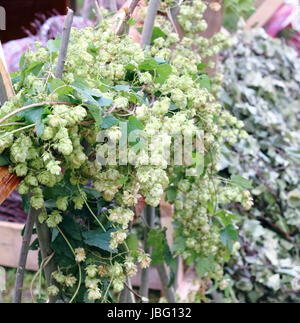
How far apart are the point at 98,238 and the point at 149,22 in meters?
0.44

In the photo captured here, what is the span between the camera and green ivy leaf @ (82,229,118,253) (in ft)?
1.97

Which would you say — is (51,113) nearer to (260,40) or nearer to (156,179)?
(156,179)

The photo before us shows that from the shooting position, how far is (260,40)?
2.44 meters

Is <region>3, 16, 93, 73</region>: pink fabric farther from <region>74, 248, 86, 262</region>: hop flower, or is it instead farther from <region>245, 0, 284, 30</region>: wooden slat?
<region>74, 248, 86, 262</region>: hop flower

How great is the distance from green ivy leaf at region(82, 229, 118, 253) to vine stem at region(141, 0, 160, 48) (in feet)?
1.29

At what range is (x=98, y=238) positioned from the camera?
0.61m

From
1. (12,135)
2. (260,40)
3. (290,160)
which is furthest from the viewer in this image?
(260,40)

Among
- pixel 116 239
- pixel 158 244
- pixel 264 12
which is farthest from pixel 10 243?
pixel 264 12

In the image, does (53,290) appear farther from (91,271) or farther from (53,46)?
(53,46)

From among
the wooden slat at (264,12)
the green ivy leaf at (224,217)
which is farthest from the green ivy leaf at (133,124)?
the wooden slat at (264,12)

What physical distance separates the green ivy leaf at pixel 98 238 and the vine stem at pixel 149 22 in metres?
0.39

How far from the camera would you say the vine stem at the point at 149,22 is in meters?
0.80
